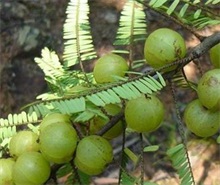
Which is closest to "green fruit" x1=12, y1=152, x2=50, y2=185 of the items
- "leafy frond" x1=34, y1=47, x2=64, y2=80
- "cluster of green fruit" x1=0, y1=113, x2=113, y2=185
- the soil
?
"cluster of green fruit" x1=0, y1=113, x2=113, y2=185

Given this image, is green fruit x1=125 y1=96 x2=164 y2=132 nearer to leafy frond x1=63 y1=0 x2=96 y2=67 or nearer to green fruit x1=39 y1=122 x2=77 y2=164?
green fruit x1=39 y1=122 x2=77 y2=164

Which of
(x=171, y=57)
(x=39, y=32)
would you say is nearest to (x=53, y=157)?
(x=171, y=57)

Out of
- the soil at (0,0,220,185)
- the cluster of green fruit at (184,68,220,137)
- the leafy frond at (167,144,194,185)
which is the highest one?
the cluster of green fruit at (184,68,220,137)

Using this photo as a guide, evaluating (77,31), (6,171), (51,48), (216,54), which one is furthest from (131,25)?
(51,48)

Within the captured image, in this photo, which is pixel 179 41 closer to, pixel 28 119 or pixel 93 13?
pixel 28 119

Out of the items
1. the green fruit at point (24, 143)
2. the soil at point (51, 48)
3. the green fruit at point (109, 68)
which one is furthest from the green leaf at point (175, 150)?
the soil at point (51, 48)

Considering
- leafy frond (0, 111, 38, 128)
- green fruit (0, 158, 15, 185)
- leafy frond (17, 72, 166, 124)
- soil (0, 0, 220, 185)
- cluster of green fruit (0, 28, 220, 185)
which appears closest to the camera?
leafy frond (17, 72, 166, 124)

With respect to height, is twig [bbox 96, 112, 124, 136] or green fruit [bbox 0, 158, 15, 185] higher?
twig [bbox 96, 112, 124, 136]
